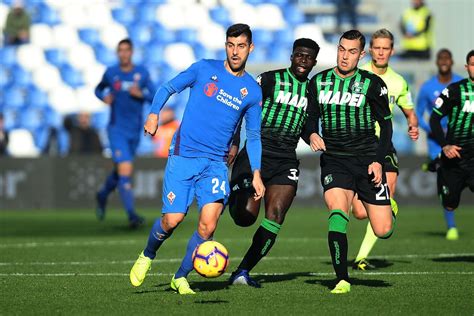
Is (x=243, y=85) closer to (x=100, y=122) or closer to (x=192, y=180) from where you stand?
(x=192, y=180)

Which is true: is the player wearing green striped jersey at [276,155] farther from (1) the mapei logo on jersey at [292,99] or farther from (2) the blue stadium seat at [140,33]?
(2) the blue stadium seat at [140,33]

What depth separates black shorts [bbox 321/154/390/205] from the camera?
9.13m

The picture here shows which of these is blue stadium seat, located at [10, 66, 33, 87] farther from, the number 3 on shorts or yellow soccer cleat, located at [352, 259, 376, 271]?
the number 3 on shorts

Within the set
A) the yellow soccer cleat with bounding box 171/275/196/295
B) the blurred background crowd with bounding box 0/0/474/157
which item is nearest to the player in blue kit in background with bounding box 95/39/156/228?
the yellow soccer cleat with bounding box 171/275/196/295

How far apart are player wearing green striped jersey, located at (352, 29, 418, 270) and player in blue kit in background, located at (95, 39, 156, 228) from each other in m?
5.71

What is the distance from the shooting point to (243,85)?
28.7ft

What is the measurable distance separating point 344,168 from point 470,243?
5.58 meters

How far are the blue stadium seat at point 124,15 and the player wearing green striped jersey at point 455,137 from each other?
58.7ft

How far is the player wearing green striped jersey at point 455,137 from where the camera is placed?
11203 millimetres

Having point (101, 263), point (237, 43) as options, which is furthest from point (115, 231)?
point (237, 43)

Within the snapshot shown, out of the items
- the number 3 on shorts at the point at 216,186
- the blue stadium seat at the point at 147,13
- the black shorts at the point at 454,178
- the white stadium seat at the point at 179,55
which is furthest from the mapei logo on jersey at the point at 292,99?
the blue stadium seat at the point at 147,13

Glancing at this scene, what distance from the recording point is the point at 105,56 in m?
27.8

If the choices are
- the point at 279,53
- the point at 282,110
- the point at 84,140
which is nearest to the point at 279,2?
the point at 279,53

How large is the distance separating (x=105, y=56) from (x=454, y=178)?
57.6ft
